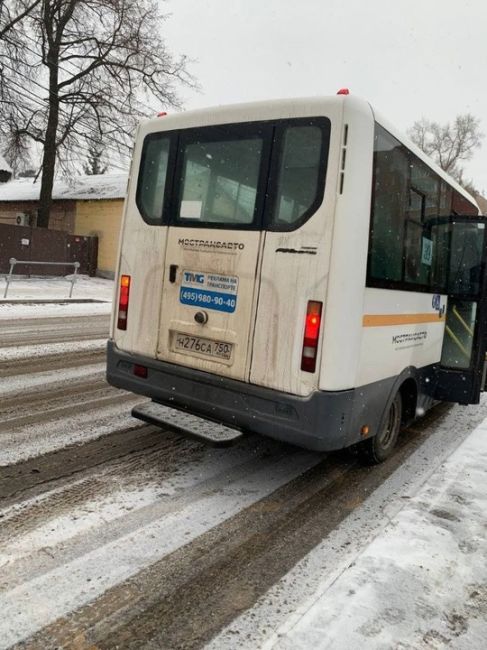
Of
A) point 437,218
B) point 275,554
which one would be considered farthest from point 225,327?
point 437,218

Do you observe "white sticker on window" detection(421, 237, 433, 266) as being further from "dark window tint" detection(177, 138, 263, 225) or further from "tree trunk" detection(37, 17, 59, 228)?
"tree trunk" detection(37, 17, 59, 228)

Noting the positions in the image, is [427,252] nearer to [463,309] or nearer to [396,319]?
[396,319]

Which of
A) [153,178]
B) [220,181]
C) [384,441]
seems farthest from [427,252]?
[153,178]

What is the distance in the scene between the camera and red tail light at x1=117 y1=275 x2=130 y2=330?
14.8ft

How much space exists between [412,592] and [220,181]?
119 inches

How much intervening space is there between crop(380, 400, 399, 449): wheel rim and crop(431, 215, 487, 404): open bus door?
3.73ft

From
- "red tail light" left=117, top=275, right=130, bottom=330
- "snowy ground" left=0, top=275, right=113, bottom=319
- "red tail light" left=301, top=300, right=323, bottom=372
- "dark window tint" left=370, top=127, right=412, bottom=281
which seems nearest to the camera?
"red tail light" left=301, top=300, right=323, bottom=372

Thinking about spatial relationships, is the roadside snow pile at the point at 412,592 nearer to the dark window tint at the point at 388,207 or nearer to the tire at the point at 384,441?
the tire at the point at 384,441

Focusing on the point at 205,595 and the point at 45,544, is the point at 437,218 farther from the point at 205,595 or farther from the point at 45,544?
the point at 45,544

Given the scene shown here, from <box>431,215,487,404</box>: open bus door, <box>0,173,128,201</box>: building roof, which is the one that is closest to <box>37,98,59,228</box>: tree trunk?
<box>0,173,128,201</box>: building roof

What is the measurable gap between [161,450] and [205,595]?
1.99m

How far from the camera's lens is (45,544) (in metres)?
2.92

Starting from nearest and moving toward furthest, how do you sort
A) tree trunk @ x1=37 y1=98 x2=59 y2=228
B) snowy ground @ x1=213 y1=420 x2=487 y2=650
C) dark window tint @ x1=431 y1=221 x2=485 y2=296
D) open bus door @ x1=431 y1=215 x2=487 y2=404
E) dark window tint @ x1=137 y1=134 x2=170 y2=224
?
snowy ground @ x1=213 y1=420 x2=487 y2=650 → dark window tint @ x1=137 y1=134 x2=170 y2=224 → dark window tint @ x1=431 y1=221 x2=485 y2=296 → open bus door @ x1=431 y1=215 x2=487 y2=404 → tree trunk @ x1=37 y1=98 x2=59 y2=228

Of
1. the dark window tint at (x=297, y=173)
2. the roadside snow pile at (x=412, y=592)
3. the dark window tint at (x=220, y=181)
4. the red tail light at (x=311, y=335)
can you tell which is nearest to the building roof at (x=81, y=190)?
the dark window tint at (x=220, y=181)
